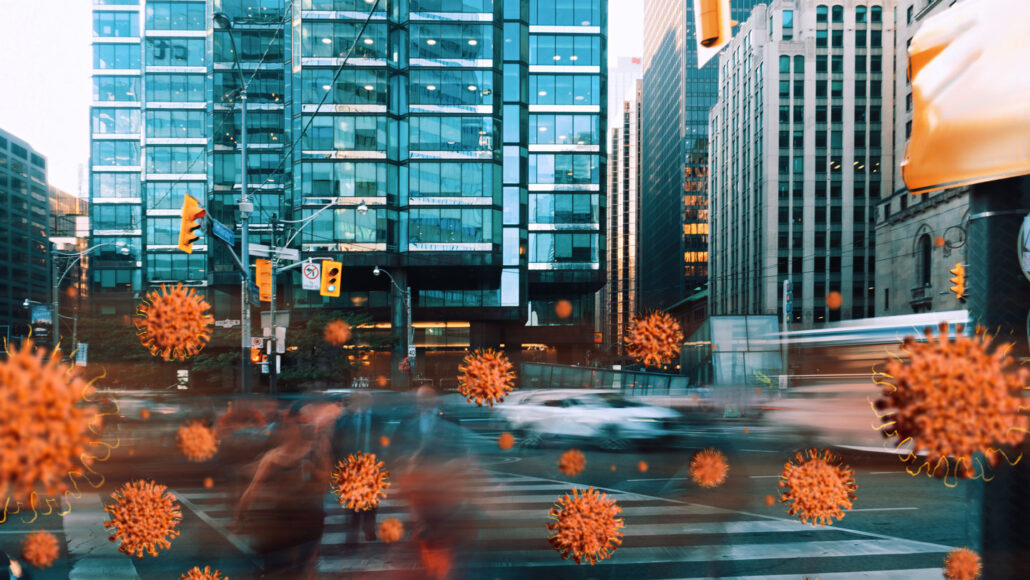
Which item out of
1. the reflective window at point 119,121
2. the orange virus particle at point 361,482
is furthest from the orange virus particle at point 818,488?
the reflective window at point 119,121

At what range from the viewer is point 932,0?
170 cm

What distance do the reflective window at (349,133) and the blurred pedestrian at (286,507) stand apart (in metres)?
27.1

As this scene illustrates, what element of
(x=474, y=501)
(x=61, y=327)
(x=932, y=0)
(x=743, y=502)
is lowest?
(x=743, y=502)

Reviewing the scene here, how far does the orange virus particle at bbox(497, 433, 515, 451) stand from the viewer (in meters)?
2.65

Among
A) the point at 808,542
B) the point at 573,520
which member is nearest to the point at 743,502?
the point at 808,542

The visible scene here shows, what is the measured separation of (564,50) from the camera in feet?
105

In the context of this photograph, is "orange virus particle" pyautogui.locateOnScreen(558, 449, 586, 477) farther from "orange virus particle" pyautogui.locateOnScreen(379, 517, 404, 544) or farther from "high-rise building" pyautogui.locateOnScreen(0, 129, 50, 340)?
"high-rise building" pyautogui.locateOnScreen(0, 129, 50, 340)

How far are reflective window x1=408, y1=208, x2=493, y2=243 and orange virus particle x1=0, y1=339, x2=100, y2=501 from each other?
84.0 feet

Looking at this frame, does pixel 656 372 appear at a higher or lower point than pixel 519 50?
lower

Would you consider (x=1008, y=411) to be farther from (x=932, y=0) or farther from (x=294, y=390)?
(x=294, y=390)

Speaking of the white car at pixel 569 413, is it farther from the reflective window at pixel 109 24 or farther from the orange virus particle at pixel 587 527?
the reflective window at pixel 109 24

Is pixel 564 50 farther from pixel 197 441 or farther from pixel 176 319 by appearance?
pixel 176 319

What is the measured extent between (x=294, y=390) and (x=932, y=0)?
11.3 ft

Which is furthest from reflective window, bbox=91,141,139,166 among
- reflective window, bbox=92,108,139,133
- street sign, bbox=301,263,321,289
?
street sign, bbox=301,263,321,289
